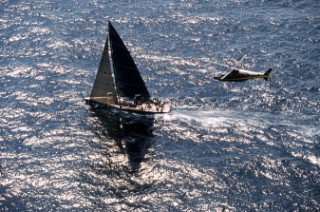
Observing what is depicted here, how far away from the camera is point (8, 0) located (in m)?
131

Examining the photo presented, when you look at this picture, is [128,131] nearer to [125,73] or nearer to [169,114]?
[169,114]

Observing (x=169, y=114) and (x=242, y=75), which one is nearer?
(x=169, y=114)

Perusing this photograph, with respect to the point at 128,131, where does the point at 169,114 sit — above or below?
above

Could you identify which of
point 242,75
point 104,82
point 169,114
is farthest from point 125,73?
point 242,75

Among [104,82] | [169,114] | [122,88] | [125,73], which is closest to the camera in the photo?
[169,114]

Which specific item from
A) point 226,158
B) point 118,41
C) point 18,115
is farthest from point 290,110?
point 18,115

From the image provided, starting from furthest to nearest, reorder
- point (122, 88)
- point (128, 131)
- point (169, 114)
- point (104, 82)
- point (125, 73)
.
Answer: point (122, 88) → point (104, 82) → point (125, 73) → point (169, 114) → point (128, 131)

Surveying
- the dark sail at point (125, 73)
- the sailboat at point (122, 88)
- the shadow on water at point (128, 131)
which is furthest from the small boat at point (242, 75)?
the shadow on water at point (128, 131)

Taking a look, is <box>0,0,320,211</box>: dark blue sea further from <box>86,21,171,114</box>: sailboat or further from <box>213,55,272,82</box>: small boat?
<box>213,55,272,82</box>: small boat

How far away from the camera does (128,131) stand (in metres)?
82.9

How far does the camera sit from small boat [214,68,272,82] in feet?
280

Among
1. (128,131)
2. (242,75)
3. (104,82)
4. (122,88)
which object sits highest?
(242,75)

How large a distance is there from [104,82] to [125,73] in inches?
201

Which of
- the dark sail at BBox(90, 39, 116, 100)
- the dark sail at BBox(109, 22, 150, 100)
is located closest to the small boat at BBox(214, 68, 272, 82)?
the dark sail at BBox(109, 22, 150, 100)
